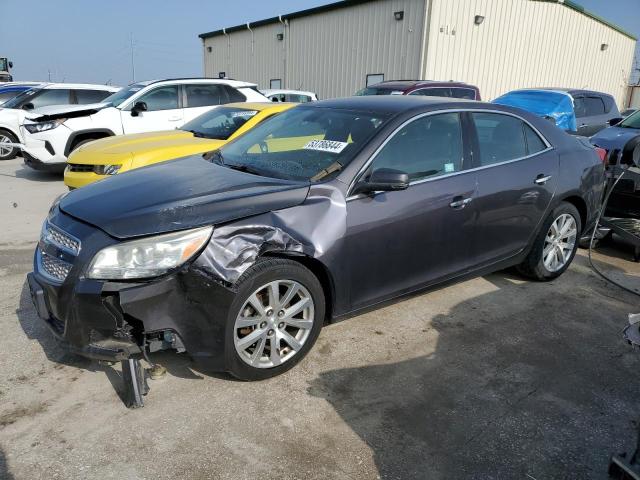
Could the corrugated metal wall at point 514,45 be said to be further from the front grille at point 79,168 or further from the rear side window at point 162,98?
the front grille at point 79,168

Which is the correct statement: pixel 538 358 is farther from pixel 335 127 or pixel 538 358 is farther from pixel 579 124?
pixel 579 124

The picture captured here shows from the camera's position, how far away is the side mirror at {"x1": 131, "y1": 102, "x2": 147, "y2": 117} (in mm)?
8422

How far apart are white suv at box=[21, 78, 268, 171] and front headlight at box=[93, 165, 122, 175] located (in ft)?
8.85

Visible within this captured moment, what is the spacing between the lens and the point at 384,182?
9.86ft

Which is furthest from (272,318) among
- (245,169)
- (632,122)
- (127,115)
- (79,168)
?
(632,122)

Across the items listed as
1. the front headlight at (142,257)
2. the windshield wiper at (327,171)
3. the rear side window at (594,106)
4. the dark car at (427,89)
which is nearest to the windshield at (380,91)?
the dark car at (427,89)

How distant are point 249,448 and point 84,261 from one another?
1.24 meters

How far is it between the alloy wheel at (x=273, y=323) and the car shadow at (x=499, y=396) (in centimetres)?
28

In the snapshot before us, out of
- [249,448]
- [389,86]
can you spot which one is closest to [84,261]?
[249,448]

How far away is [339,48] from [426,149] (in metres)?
17.4

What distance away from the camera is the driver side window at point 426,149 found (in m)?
3.29

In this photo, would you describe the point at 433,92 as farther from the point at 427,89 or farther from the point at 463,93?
the point at 463,93

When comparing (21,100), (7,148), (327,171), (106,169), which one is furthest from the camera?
(7,148)

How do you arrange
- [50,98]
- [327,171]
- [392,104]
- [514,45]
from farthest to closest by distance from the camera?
[514,45], [50,98], [392,104], [327,171]
